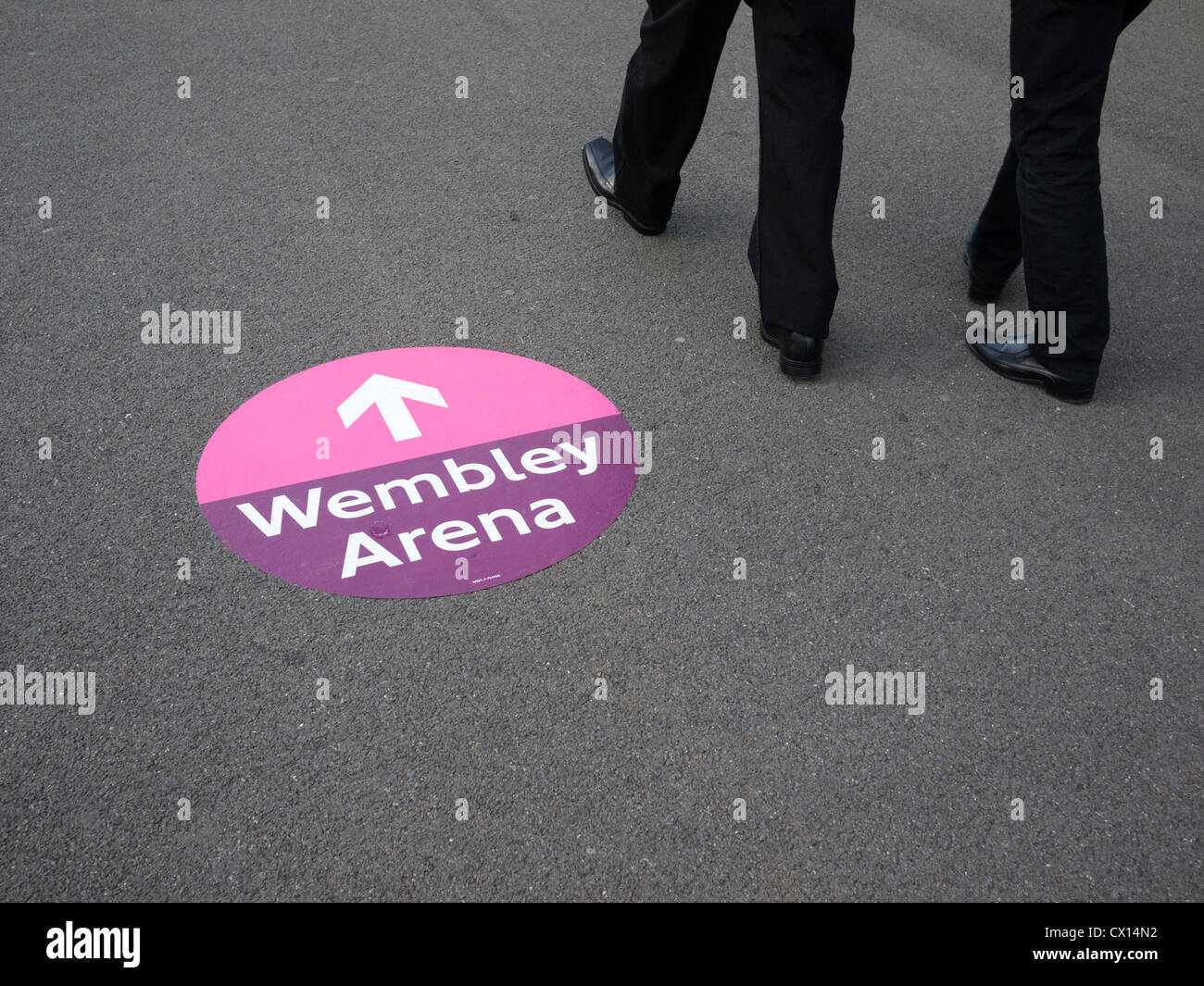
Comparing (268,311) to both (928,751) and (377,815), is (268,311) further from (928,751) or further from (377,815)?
(928,751)

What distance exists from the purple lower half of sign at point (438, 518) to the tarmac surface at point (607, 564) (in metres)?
0.06

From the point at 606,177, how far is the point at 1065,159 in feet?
5.78

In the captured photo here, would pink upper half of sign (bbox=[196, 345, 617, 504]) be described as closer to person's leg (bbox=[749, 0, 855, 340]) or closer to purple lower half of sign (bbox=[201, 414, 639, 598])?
purple lower half of sign (bbox=[201, 414, 639, 598])

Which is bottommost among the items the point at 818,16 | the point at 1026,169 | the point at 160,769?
the point at 160,769

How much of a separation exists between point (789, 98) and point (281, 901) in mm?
2514

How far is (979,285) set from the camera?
3951mm

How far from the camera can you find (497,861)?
6.91ft

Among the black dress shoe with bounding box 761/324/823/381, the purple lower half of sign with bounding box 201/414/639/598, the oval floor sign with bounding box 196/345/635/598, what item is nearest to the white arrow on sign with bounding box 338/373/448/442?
the oval floor sign with bounding box 196/345/635/598

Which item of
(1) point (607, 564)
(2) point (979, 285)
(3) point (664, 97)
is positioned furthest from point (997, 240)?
(1) point (607, 564)

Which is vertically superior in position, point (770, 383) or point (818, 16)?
point (818, 16)

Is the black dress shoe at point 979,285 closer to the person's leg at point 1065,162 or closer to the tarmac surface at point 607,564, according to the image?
the tarmac surface at point 607,564

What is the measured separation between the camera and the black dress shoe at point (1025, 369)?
11.4 ft

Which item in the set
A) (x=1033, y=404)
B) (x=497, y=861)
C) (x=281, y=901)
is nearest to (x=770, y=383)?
(x=1033, y=404)

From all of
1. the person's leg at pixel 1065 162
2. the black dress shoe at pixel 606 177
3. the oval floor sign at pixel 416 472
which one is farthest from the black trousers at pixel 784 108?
the oval floor sign at pixel 416 472
